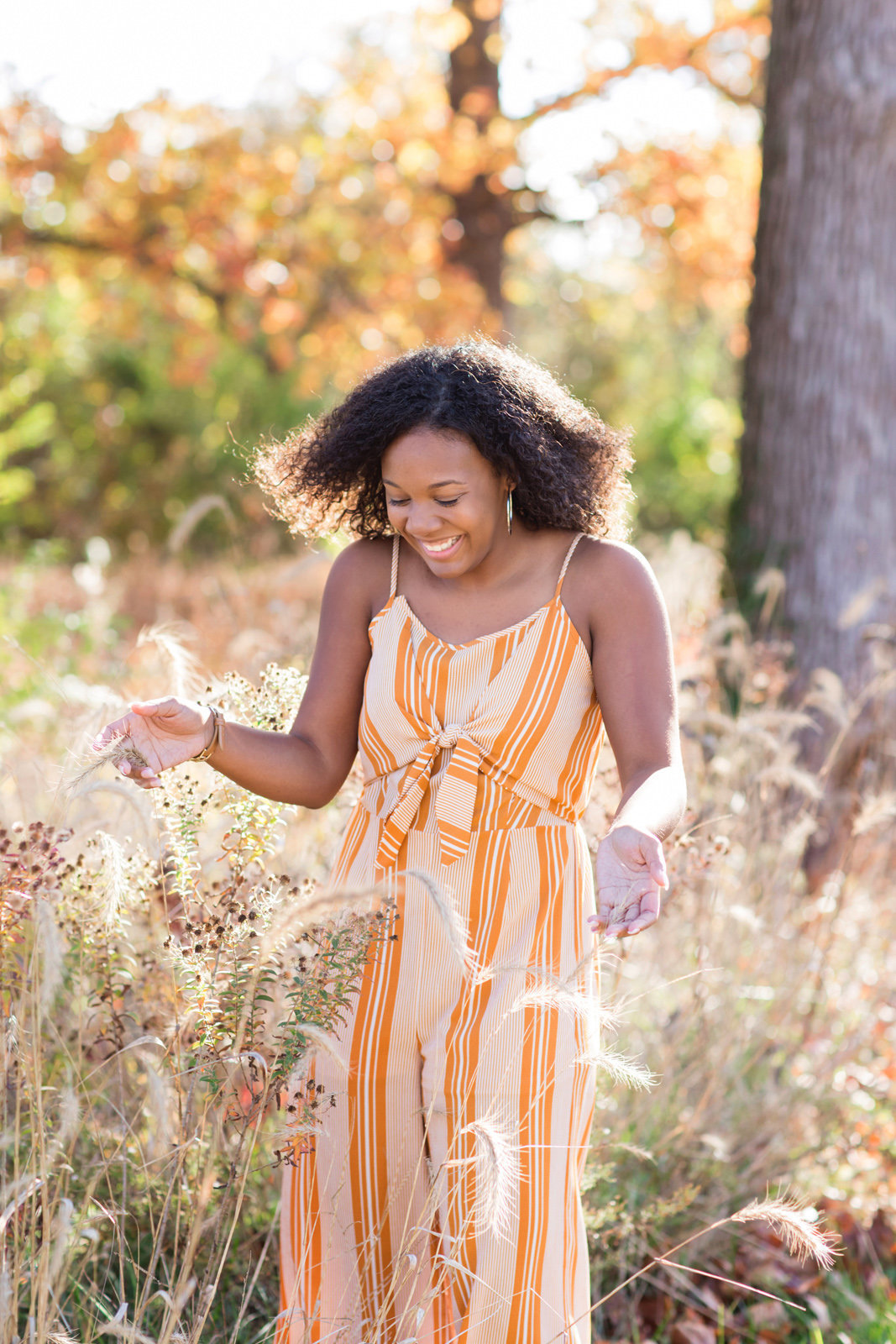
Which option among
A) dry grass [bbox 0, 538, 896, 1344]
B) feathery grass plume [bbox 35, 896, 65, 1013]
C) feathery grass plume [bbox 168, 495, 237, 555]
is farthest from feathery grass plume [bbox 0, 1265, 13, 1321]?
feathery grass plume [bbox 168, 495, 237, 555]

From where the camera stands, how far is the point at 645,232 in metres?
10.6

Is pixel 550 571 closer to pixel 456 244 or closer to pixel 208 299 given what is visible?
pixel 456 244

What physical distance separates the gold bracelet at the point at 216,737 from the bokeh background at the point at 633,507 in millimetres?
207

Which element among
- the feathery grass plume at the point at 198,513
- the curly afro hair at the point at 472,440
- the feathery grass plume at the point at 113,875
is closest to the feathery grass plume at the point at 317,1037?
the feathery grass plume at the point at 113,875

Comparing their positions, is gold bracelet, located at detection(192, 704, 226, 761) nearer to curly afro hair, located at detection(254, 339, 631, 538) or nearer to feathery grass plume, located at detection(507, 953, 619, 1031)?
curly afro hair, located at detection(254, 339, 631, 538)

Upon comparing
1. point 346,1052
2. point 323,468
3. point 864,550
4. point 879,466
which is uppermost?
point 879,466

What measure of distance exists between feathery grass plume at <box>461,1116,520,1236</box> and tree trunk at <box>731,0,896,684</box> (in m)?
3.23

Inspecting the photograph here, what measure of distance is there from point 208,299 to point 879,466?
836 centimetres

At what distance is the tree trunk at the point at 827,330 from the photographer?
463 centimetres

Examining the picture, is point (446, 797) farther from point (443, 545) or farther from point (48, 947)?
point (48, 947)

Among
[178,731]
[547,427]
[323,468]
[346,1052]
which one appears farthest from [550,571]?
[346,1052]

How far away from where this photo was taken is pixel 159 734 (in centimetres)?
202

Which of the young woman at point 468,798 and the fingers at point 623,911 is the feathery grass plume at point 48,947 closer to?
the young woman at point 468,798

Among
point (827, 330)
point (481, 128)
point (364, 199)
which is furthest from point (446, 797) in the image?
point (481, 128)
